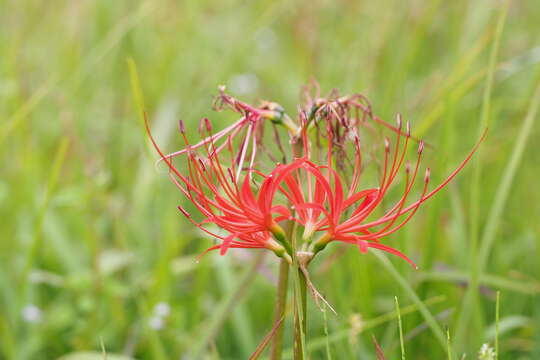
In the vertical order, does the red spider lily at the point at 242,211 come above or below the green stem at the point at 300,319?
above

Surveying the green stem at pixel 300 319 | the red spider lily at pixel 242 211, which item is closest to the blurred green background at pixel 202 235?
the green stem at pixel 300 319

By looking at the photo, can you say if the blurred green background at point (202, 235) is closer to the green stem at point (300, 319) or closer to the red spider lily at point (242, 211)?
the green stem at point (300, 319)

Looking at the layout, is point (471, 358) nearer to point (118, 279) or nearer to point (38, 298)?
point (118, 279)

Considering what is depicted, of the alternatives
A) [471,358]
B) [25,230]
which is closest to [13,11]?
[25,230]

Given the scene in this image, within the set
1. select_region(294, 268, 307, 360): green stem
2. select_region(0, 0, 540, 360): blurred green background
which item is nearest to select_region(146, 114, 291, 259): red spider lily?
select_region(294, 268, 307, 360): green stem

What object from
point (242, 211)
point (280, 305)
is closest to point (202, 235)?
point (280, 305)
